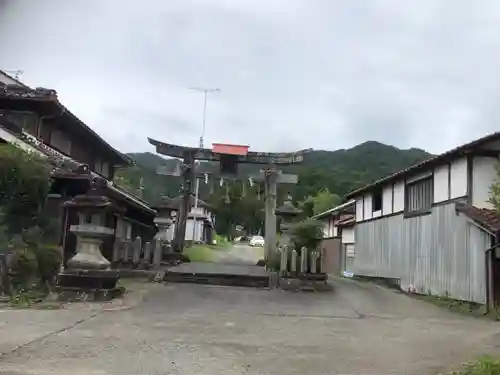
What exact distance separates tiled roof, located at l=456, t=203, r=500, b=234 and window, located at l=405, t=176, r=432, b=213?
2607mm

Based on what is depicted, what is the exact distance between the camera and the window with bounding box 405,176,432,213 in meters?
16.1

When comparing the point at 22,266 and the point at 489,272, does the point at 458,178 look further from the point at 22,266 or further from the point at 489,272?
the point at 22,266

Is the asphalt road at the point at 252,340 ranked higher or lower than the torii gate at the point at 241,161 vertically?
lower

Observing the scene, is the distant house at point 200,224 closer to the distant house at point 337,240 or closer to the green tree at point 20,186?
the distant house at point 337,240

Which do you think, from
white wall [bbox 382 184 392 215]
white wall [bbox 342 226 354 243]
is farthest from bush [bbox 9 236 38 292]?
white wall [bbox 342 226 354 243]

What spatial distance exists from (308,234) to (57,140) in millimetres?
9283

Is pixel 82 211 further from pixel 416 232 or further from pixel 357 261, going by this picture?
pixel 357 261

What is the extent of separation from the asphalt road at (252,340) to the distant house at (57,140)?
4.52 meters

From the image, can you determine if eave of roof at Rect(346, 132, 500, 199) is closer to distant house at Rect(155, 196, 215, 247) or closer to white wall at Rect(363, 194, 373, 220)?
white wall at Rect(363, 194, 373, 220)

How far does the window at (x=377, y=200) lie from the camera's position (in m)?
21.1

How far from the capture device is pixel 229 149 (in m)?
23.8

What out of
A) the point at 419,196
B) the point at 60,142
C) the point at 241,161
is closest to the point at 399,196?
the point at 419,196

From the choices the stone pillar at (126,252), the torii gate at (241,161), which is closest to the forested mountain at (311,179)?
the torii gate at (241,161)

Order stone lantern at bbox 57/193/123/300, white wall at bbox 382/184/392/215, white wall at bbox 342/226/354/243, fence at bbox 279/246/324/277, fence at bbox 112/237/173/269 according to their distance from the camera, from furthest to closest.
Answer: white wall at bbox 342/226/354/243 → white wall at bbox 382/184/392/215 → fence at bbox 112/237/173/269 → fence at bbox 279/246/324/277 → stone lantern at bbox 57/193/123/300
